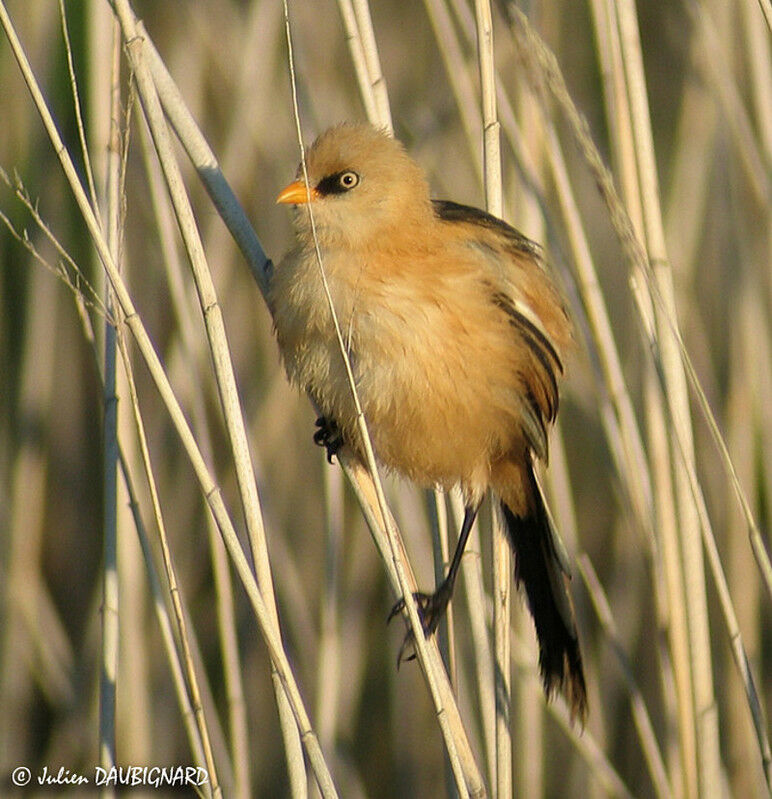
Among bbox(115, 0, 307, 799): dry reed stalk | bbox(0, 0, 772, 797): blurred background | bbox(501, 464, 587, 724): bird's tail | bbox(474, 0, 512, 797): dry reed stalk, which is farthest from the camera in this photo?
bbox(0, 0, 772, 797): blurred background

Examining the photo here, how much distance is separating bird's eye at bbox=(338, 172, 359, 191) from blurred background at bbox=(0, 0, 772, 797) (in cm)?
49

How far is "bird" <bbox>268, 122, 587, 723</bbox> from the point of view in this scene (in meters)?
2.26

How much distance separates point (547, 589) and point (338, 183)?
3.65ft

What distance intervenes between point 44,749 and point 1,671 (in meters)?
0.53

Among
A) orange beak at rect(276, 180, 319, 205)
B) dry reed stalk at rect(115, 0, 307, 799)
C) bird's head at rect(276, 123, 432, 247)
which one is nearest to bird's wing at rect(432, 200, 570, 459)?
bird's head at rect(276, 123, 432, 247)

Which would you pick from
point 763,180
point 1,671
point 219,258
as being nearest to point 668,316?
point 763,180

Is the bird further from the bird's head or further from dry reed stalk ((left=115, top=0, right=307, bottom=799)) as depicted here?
dry reed stalk ((left=115, top=0, right=307, bottom=799))

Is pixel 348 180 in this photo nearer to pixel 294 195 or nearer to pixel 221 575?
pixel 294 195

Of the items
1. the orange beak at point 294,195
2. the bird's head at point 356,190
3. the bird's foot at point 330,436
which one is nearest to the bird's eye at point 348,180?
the bird's head at point 356,190

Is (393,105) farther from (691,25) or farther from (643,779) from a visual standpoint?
(643,779)

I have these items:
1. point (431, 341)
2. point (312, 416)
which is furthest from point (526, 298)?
point (312, 416)

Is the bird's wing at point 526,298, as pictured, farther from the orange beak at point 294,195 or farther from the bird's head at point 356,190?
the orange beak at point 294,195

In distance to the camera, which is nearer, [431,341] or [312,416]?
[431,341]

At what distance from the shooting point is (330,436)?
8.12 feet
